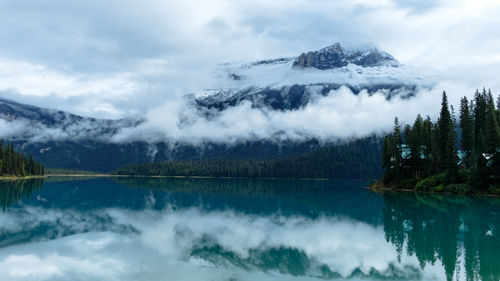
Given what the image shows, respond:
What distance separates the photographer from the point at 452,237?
33.8 m

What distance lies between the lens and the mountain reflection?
24000mm

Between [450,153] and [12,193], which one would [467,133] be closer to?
[450,153]

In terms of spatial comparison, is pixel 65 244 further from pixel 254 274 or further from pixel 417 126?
pixel 417 126

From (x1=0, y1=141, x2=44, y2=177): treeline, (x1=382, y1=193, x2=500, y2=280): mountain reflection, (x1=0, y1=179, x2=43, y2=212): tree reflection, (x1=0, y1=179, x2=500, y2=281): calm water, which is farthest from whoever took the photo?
(x1=0, y1=141, x2=44, y2=177): treeline

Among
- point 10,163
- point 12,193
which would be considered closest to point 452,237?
point 12,193

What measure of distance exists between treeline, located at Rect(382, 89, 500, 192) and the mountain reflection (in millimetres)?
22927

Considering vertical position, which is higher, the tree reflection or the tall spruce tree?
the tall spruce tree

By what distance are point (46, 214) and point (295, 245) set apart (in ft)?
120

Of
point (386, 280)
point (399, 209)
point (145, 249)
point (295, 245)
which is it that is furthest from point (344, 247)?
point (399, 209)

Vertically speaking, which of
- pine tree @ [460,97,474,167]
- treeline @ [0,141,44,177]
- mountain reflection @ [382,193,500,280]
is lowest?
mountain reflection @ [382,193,500,280]

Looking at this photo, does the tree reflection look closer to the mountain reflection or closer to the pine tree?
the mountain reflection

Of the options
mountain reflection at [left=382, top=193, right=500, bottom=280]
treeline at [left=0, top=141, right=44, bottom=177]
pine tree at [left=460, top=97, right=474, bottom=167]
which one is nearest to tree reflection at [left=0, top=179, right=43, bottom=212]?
mountain reflection at [left=382, top=193, right=500, bottom=280]

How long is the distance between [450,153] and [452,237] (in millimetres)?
55530

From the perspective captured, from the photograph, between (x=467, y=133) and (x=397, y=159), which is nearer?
(x=467, y=133)
